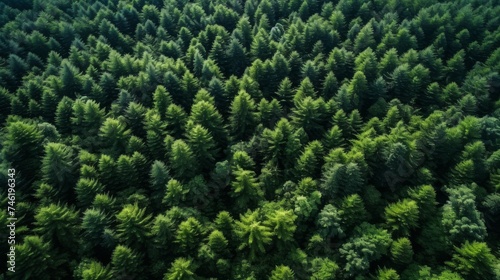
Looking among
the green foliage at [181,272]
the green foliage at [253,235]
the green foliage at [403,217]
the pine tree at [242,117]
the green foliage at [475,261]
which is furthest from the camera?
the pine tree at [242,117]

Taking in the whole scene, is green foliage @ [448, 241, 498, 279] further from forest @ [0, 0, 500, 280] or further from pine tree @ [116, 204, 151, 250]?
pine tree @ [116, 204, 151, 250]

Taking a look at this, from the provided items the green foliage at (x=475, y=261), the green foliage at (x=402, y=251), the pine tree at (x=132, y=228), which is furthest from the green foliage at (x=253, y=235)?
Answer: the green foliage at (x=475, y=261)

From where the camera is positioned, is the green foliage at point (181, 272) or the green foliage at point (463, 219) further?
the green foliage at point (463, 219)

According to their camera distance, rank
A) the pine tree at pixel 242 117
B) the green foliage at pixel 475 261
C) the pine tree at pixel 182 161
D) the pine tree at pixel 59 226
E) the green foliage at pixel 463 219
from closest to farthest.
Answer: the green foliage at pixel 475 261 → the pine tree at pixel 59 226 → the green foliage at pixel 463 219 → the pine tree at pixel 182 161 → the pine tree at pixel 242 117

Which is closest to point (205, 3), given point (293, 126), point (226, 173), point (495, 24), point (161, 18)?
point (161, 18)

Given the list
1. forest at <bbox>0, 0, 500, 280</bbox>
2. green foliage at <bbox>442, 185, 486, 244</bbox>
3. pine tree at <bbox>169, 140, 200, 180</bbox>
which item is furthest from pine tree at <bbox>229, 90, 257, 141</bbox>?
green foliage at <bbox>442, 185, 486, 244</bbox>

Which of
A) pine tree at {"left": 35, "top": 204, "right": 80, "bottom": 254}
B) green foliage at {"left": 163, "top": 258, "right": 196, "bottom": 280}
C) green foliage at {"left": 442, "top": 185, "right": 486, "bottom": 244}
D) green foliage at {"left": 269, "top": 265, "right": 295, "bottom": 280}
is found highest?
green foliage at {"left": 442, "top": 185, "right": 486, "bottom": 244}

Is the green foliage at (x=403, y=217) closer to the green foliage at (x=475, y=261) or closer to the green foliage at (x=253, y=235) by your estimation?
the green foliage at (x=475, y=261)

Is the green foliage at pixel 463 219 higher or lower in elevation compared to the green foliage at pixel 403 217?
higher

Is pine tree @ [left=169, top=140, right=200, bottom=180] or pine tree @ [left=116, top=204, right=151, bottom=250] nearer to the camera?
pine tree @ [left=116, top=204, right=151, bottom=250]
